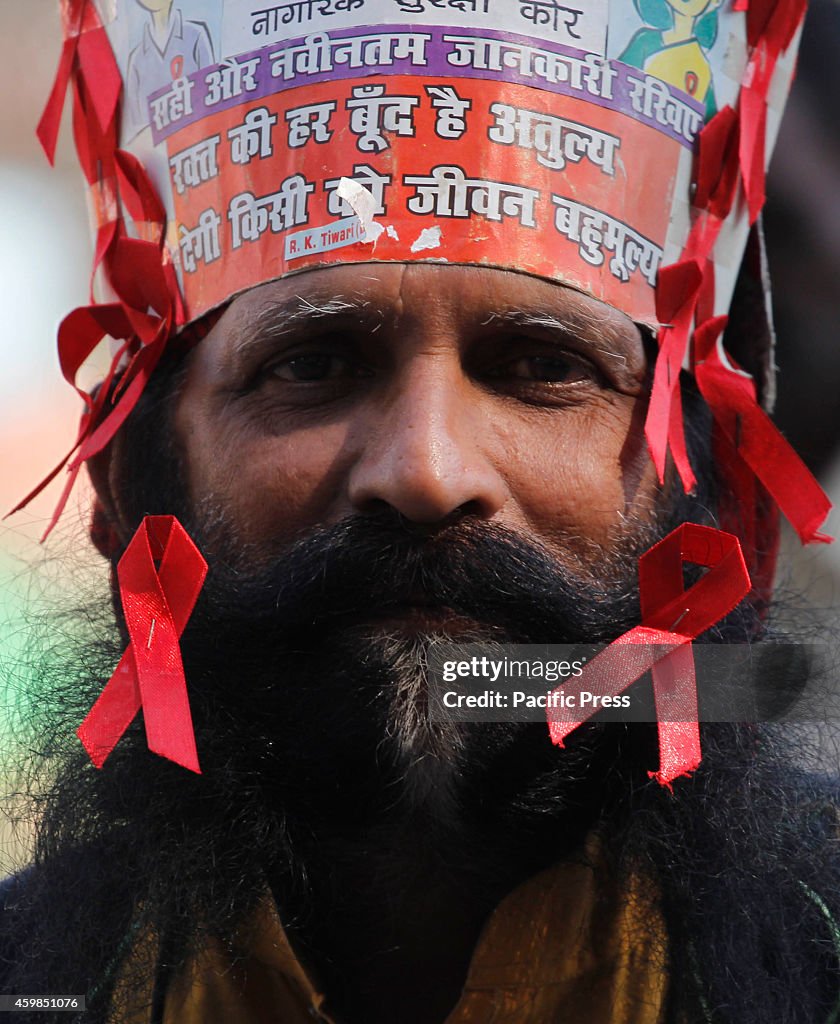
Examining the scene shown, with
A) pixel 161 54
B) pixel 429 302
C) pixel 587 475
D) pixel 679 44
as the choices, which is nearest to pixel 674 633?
pixel 587 475

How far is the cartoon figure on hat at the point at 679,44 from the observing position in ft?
6.24

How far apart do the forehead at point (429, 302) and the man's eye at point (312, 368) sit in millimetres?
55

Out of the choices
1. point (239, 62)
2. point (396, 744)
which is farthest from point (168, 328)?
point (396, 744)

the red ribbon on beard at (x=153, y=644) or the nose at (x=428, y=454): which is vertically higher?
the nose at (x=428, y=454)

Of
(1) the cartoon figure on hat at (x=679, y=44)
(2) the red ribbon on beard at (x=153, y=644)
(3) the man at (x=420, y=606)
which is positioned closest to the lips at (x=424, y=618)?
(3) the man at (x=420, y=606)

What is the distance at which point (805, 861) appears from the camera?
1.84 metres

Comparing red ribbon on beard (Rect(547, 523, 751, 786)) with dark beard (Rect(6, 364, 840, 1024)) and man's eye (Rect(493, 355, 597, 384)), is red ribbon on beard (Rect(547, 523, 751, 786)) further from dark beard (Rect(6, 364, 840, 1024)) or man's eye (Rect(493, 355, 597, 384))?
man's eye (Rect(493, 355, 597, 384))

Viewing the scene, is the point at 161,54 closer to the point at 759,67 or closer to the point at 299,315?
the point at 299,315

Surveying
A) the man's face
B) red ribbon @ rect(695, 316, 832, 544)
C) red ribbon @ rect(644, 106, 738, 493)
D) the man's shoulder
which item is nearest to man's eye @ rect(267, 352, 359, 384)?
the man's face

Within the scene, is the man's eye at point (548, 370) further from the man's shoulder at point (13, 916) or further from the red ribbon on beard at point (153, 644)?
the man's shoulder at point (13, 916)

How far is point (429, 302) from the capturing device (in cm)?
176

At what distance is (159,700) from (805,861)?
3.05 feet

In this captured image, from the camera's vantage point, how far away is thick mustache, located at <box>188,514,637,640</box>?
168 centimetres

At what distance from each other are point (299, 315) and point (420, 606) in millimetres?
445
